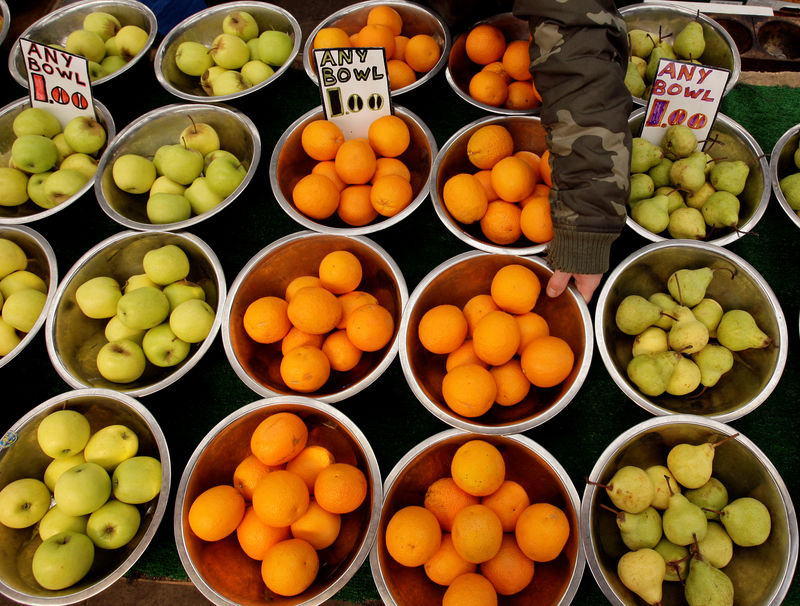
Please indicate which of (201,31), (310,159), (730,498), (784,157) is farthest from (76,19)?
(730,498)

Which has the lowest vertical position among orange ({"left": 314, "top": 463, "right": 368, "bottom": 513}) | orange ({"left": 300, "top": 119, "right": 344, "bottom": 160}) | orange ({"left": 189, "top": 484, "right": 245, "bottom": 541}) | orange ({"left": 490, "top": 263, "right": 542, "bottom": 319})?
orange ({"left": 189, "top": 484, "right": 245, "bottom": 541})

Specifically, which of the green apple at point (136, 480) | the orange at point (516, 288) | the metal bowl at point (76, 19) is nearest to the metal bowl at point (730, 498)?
the orange at point (516, 288)

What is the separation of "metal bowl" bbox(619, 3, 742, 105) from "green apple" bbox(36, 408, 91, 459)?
7.76 ft

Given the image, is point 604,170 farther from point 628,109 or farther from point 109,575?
point 109,575

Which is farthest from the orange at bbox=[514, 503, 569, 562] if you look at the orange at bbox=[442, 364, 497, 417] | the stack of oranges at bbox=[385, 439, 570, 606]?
the orange at bbox=[442, 364, 497, 417]

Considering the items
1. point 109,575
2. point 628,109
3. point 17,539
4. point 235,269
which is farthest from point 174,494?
point 628,109

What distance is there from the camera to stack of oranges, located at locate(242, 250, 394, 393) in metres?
A: 1.36

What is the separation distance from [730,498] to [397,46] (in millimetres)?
1962

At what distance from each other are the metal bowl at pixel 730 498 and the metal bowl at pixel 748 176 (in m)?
0.57

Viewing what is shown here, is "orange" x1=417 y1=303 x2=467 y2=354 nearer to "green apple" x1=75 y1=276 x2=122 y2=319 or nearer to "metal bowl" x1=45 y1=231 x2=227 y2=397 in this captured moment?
"metal bowl" x1=45 y1=231 x2=227 y2=397

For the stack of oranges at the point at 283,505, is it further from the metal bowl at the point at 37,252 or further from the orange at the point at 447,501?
the metal bowl at the point at 37,252

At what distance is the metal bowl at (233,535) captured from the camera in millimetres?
1189

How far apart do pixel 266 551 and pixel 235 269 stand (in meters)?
1.03

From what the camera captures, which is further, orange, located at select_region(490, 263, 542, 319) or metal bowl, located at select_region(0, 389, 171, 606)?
orange, located at select_region(490, 263, 542, 319)
